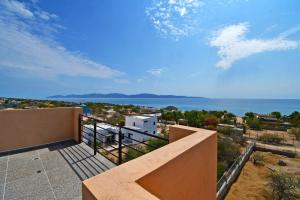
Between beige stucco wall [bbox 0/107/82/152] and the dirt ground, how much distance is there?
9938 mm

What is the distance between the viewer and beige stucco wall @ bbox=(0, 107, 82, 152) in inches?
156

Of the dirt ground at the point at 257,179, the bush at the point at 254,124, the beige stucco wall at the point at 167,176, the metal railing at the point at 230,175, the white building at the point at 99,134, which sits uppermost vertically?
the beige stucco wall at the point at 167,176

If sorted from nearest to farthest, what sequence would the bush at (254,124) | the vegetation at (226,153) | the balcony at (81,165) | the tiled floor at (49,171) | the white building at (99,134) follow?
the balcony at (81,165) < the tiled floor at (49,171) < the white building at (99,134) < the vegetation at (226,153) < the bush at (254,124)

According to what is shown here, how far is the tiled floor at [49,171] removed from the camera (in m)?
2.37

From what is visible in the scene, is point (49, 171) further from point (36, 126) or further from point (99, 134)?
point (36, 126)

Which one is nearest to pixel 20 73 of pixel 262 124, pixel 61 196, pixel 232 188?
pixel 61 196

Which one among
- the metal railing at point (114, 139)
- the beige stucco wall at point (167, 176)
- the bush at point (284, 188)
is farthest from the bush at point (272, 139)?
the beige stucco wall at point (167, 176)

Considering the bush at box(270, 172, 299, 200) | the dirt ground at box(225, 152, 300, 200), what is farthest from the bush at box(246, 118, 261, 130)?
the bush at box(270, 172, 299, 200)

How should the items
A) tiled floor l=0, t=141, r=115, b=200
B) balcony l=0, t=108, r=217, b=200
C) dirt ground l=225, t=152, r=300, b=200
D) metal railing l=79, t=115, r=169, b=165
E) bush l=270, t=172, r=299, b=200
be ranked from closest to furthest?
balcony l=0, t=108, r=217, b=200
tiled floor l=0, t=141, r=115, b=200
metal railing l=79, t=115, r=169, b=165
bush l=270, t=172, r=299, b=200
dirt ground l=225, t=152, r=300, b=200

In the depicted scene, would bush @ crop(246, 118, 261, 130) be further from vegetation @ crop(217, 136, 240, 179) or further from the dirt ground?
vegetation @ crop(217, 136, 240, 179)

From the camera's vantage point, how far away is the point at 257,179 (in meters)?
12.2

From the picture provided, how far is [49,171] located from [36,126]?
1.78 meters

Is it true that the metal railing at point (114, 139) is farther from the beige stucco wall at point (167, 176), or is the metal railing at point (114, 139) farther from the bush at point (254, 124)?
the bush at point (254, 124)

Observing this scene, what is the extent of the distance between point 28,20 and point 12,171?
6.22 m
